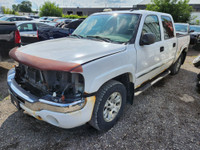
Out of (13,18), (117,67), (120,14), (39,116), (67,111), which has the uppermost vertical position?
(13,18)

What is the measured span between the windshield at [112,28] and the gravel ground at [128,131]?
151 centimetres

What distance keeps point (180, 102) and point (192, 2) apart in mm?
35090

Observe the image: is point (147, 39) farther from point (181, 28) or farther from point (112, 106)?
point (181, 28)

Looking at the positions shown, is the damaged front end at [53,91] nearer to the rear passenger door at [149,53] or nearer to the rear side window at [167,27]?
the rear passenger door at [149,53]

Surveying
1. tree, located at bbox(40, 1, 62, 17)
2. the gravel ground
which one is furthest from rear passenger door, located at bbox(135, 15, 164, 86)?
tree, located at bbox(40, 1, 62, 17)

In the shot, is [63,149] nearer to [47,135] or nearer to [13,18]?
[47,135]

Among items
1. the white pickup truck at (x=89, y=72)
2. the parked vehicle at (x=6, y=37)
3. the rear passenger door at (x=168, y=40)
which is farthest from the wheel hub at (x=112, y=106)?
the parked vehicle at (x=6, y=37)

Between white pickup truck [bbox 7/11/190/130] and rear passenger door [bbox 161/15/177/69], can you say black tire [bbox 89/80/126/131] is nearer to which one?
white pickup truck [bbox 7/11/190/130]

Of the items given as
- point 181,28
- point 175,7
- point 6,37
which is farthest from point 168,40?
point 175,7

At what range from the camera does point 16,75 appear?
9.01 ft

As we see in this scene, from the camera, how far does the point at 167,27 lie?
395cm

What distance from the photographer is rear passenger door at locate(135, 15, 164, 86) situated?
2900 mm

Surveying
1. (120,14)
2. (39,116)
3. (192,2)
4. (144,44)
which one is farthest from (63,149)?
(192,2)

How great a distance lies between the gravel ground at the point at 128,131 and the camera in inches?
94.0
